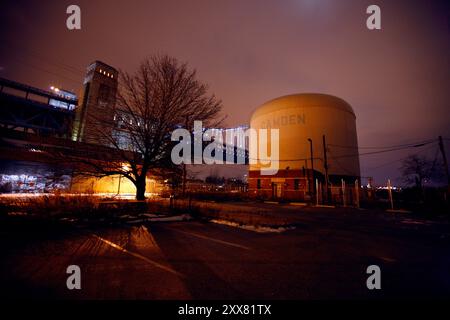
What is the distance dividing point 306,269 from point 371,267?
1606mm

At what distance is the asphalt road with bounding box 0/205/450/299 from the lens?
10.5 feet

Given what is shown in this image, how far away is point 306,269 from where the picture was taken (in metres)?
4.20

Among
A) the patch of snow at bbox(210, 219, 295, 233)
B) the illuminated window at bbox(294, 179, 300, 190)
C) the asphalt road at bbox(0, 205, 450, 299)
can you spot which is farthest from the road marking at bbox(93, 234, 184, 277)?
the illuminated window at bbox(294, 179, 300, 190)

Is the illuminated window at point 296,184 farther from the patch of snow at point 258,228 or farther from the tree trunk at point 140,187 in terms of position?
the tree trunk at point 140,187

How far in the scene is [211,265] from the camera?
4285 millimetres

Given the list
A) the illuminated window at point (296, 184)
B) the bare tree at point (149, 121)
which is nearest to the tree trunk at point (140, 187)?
the bare tree at point (149, 121)

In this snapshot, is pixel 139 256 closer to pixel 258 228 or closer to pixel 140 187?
pixel 258 228

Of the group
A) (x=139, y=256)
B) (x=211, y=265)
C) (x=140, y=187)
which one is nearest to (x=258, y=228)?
(x=211, y=265)

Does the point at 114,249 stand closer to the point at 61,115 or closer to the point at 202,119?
the point at 202,119

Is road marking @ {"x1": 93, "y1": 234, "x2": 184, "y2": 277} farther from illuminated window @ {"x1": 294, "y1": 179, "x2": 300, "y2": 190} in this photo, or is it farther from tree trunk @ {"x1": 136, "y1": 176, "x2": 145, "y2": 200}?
illuminated window @ {"x1": 294, "y1": 179, "x2": 300, "y2": 190}

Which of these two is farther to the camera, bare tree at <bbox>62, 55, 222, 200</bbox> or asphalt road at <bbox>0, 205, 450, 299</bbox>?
bare tree at <bbox>62, 55, 222, 200</bbox>
